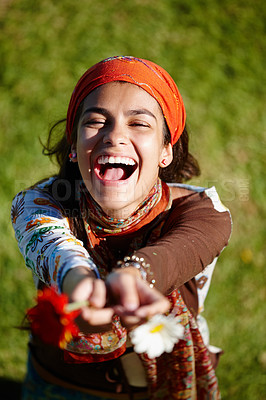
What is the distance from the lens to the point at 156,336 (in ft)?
3.51

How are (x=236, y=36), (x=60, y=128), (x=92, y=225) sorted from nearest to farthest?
(x=92, y=225) → (x=60, y=128) → (x=236, y=36)

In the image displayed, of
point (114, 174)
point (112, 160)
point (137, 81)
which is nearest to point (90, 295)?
point (112, 160)

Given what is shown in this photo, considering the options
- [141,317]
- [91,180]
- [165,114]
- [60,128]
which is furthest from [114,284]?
[60,128]

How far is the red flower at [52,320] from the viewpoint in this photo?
37.5 inches

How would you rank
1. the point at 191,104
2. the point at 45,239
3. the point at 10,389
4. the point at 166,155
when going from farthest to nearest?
the point at 191,104, the point at 10,389, the point at 166,155, the point at 45,239

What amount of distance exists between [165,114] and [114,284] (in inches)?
33.1

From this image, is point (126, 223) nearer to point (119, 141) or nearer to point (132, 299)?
point (119, 141)

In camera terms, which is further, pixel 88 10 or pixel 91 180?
pixel 88 10

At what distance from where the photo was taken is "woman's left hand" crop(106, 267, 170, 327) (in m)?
0.92

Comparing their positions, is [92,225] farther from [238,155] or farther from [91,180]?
[238,155]

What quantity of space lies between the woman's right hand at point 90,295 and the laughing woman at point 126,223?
0.28 feet

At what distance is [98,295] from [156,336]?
0.23 m

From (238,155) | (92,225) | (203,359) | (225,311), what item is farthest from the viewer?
(238,155)

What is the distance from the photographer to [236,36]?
4227 mm
